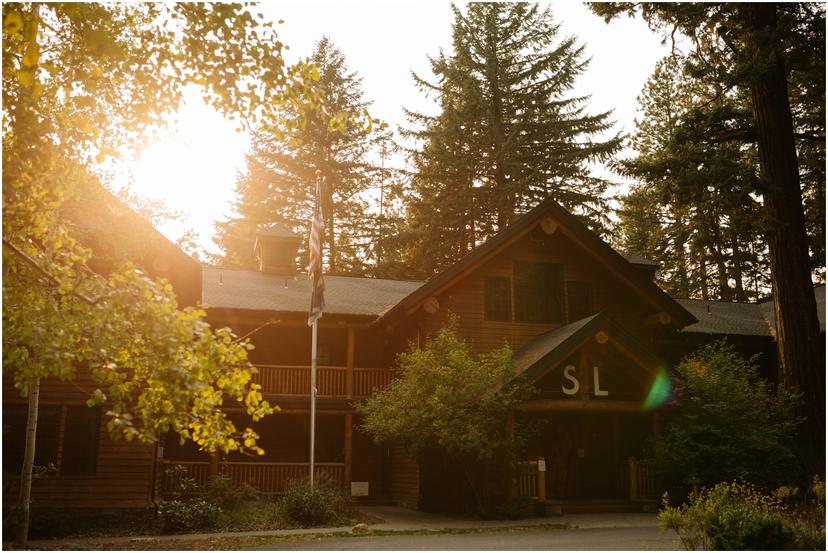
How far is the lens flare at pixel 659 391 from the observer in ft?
59.7

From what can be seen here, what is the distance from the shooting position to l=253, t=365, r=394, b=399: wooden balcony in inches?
869

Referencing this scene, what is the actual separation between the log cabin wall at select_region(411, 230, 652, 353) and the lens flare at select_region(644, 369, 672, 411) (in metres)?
3.99

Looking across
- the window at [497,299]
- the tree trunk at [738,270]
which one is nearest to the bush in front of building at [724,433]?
the window at [497,299]

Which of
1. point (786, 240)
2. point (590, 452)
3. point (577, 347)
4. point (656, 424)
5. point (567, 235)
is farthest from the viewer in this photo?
point (567, 235)

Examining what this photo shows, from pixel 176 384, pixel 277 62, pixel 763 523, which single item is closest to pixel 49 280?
pixel 176 384

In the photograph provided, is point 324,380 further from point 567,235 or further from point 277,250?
point 567,235

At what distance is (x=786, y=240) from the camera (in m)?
17.7

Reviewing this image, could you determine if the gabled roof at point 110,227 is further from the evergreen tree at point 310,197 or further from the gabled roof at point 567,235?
the evergreen tree at point 310,197

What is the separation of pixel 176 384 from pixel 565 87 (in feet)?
116

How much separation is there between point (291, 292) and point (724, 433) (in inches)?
528

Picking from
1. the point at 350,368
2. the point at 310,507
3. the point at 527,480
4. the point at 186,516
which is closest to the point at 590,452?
the point at 527,480

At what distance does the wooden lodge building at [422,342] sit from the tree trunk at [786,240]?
3.11 metres

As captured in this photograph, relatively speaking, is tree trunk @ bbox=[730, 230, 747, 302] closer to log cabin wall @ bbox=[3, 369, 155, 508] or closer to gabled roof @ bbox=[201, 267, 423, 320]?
gabled roof @ bbox=[201, 267, 423, 320]

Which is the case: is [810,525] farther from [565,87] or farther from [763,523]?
[565,87]
